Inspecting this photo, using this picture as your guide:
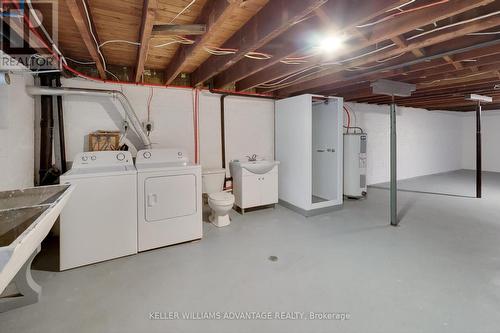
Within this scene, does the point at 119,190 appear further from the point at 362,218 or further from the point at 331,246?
the point at 362,218

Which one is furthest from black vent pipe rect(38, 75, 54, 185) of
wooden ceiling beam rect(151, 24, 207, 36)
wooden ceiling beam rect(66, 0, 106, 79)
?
wooden ceiling beam rect(151, 24, 207, 36)

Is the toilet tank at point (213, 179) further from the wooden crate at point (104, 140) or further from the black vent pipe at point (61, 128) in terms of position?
the black vent pipe at point (61, 128)

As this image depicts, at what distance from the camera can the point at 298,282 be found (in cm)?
208

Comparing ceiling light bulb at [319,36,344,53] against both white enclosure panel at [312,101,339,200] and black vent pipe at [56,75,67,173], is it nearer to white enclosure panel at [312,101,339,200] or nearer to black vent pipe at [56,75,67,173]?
white enclosure panel at [312,101,339,200]

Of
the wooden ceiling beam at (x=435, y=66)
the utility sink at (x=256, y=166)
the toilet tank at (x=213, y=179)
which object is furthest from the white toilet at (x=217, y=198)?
the wooden ceiling beam at (x=435, y=66)

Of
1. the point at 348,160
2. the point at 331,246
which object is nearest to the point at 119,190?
the point at 331,246

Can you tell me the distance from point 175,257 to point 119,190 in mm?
944

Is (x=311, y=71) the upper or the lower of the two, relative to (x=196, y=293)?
upper

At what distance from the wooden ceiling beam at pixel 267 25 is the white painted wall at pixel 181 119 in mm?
1331

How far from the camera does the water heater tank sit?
4793 millimetres

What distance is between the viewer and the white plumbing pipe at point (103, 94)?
103 inches

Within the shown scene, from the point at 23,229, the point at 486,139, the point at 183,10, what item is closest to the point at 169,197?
the point at 23,229

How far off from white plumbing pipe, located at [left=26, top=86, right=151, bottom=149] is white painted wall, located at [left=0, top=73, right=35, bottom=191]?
0.46 feet

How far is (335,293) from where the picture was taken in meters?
1.93
